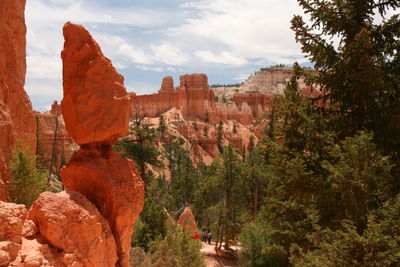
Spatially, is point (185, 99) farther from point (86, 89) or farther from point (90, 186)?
point (90, 186)

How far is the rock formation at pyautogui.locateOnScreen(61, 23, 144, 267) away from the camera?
7.87 meters

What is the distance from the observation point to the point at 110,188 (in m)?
7.70

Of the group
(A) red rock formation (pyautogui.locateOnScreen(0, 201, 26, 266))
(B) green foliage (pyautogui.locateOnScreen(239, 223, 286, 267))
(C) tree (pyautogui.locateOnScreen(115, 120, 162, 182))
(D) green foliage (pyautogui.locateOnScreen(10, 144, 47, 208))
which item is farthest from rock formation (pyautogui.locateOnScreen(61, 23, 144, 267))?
(B) green foliage (pyautogui.locateOnScreen(239, 223, 286, 267))

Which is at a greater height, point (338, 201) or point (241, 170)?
point (338, 201)

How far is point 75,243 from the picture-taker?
21.5 feet

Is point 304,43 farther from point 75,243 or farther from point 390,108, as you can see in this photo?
point 75,243

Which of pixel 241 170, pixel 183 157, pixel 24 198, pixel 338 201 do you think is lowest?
pixel 183 157

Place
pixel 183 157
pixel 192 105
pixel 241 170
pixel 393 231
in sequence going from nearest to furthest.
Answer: pixel 393 231
pixel 241 170
pixel 183 157
pixel 192 105

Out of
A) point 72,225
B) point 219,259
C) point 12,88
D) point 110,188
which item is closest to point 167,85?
point 219,259

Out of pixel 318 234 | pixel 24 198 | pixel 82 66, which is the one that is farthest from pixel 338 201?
pixel 24 198

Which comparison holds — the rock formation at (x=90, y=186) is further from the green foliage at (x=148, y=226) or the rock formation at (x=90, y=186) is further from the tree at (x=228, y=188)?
the tree at (x=228, y=188)

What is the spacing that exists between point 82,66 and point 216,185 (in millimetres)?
19677

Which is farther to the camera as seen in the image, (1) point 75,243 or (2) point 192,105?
(2) point 192,105

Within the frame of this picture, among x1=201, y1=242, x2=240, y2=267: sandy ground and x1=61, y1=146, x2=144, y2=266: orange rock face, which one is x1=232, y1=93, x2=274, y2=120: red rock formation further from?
x1=61, y1=146, x2=144, y2=266: orange rock face
